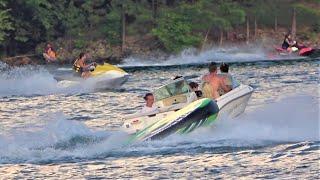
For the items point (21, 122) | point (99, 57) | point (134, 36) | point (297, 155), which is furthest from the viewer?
point (134, 36)

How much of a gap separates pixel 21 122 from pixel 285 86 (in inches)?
514

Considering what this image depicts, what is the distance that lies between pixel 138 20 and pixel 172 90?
44.9 metres

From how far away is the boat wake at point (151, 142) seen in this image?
19812mm

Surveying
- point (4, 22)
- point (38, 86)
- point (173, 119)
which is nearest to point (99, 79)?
point (38, 86)

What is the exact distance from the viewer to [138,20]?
223 feet

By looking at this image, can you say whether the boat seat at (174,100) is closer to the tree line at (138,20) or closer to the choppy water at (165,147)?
the choppy water at (165,147)

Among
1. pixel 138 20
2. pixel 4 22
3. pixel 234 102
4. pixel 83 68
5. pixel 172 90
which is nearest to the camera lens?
pixel 234 102

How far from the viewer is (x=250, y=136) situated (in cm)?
2123

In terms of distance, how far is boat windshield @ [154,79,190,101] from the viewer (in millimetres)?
23261

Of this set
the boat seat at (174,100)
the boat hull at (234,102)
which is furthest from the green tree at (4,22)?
the boat seat at (174,100)

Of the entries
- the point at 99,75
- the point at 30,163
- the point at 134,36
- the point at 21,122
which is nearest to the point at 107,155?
the point at 30,163

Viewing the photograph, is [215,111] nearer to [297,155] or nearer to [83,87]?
[297,155]

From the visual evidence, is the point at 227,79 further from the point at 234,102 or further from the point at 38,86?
the point at 38,86

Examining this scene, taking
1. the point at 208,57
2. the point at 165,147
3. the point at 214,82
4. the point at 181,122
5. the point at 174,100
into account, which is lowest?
the point at 208,57
